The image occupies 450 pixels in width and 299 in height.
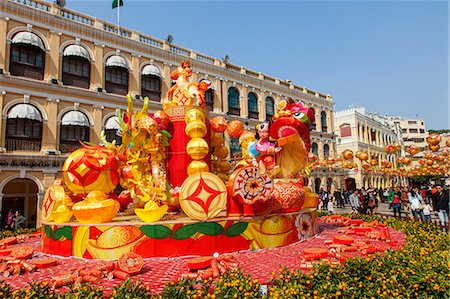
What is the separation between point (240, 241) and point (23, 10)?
17264 millimetres

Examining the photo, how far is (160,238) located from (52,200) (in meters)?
2.92

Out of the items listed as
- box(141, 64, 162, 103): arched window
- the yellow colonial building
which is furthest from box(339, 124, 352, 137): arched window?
box(141, 64, 162, 103): arched window

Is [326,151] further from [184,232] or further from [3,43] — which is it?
[184,232]

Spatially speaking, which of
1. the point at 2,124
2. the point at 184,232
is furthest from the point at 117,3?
the point at 184,232

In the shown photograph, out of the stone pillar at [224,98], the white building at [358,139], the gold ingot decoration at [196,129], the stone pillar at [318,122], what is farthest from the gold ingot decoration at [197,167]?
the white building at [358,139]

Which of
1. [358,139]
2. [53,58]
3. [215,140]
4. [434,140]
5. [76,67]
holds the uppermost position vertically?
[53,58]

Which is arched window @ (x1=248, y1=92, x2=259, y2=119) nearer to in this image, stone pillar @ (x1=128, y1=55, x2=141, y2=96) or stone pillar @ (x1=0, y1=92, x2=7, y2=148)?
stone pillar @ (x1=128, y1=55, x2=141, y2=96)

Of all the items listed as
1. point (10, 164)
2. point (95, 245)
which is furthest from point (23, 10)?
point (95, 245)

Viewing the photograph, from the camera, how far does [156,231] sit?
619 centimetres

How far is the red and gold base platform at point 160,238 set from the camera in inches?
241

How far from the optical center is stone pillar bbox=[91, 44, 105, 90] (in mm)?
19141

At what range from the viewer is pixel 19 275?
546cm

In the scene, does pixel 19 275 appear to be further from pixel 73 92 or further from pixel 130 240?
pixel 73 92

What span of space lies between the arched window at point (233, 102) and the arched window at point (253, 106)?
4.59 ft
